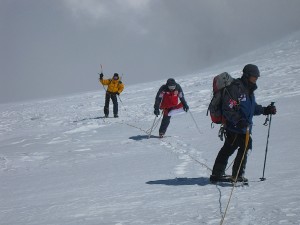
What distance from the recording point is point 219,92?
582 cm

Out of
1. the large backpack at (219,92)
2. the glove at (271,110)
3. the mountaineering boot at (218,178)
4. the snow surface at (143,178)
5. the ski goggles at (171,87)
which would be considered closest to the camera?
the snow surface at (143,178)

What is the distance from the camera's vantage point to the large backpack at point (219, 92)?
5.77 metres

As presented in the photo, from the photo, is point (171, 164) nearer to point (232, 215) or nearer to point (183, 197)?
point (183, 197)

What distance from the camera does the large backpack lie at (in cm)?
577

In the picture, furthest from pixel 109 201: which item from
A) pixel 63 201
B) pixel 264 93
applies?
pixel 264 93

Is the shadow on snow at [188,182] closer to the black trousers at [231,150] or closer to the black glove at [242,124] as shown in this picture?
the black trousers at [231,150]

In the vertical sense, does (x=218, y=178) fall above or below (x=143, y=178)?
above

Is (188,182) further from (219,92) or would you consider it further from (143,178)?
(219,92)

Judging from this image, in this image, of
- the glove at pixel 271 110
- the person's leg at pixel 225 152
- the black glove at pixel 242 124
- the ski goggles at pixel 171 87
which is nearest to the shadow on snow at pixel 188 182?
the person's leg at pixel 225 152

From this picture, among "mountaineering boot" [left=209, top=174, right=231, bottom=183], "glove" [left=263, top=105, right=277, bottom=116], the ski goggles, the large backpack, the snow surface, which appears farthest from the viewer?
the ski goggles

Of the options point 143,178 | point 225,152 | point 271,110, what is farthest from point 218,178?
point 143,178

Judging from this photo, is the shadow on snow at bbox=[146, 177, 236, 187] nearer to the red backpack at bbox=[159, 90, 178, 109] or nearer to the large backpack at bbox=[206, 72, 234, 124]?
the large backpack at bbox=[206, 72, 234, 124]

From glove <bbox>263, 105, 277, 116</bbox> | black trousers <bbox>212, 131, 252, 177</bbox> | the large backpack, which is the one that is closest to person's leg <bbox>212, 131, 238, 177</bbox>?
black trousers <bbox>212, 131, 252, 177</bbox>

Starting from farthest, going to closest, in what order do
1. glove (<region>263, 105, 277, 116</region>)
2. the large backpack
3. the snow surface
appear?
1. glove (<region>263, 105, 277, 116</region>)
2. the large backpack
3. the snow surface
